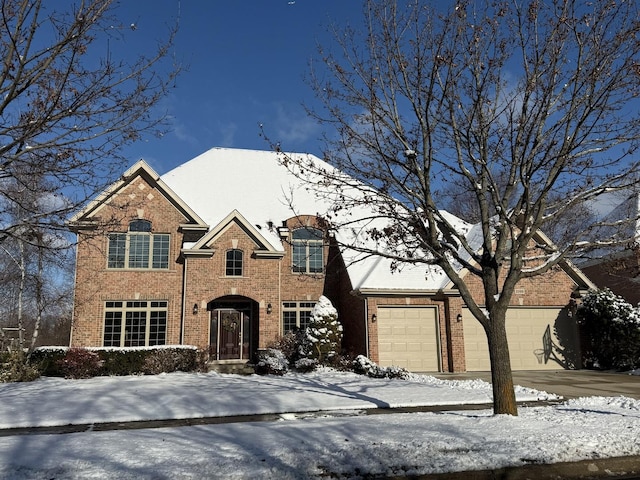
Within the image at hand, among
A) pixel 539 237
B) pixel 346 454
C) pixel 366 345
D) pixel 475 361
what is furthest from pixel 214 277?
pixel 346 454

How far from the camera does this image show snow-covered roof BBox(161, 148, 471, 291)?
19688 mm

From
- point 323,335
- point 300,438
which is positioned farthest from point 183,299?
point 300,438

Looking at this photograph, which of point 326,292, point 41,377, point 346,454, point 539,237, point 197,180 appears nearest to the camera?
point 346,454

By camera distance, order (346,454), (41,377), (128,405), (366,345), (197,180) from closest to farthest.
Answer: (346,454) → (128,405) → (41,377) → (366,345) → (197,180)

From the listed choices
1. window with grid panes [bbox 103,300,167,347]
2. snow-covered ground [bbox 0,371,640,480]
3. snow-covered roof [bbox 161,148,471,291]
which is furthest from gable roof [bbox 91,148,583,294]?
snow-covered ground [bbox 0,371,640,480]

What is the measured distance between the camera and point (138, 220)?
20500mm

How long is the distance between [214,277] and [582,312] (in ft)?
49.3

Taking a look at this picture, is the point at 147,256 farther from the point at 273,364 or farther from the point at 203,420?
the point at 203,420

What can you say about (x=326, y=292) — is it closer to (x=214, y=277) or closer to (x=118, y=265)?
(x=214, y=277)

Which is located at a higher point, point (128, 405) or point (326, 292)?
point (326, 292)

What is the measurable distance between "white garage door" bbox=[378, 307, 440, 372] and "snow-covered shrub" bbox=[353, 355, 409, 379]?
1134mm

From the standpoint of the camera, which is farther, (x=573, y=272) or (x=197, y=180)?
(x=197, y=180)

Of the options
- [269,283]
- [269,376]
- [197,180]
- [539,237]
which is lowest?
[269,376]

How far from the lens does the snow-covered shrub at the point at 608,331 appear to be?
18406 millimetres
